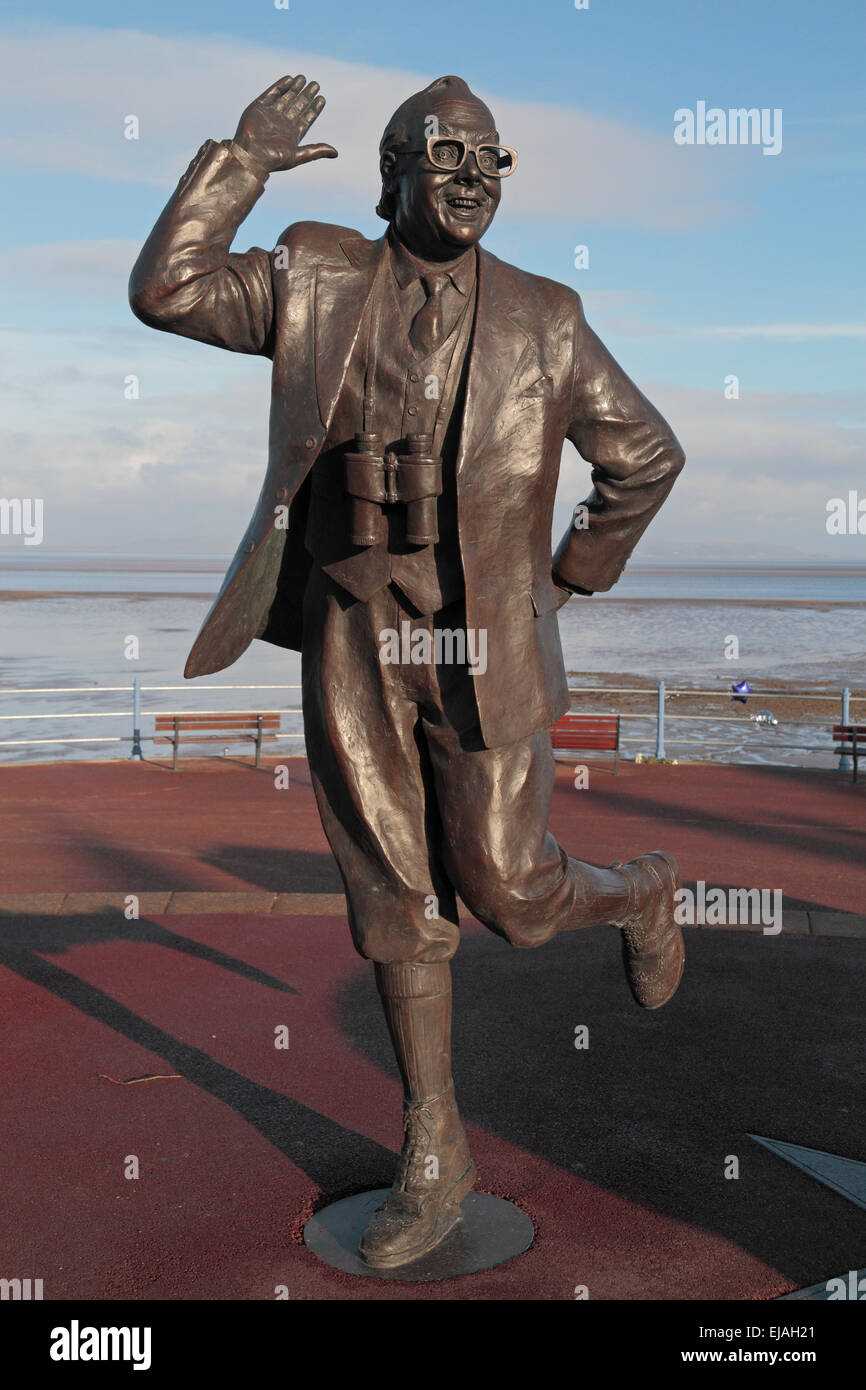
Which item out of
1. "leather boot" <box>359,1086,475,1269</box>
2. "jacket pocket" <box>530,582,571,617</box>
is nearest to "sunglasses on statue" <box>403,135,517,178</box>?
"jacket pocket" <box>530,582,571,617</box>

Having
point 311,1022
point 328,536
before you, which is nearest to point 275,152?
point 328,536

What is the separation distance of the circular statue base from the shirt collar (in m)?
2.37

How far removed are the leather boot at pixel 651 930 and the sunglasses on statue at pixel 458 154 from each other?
Result: 1868 millimetres

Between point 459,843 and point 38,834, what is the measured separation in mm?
6518

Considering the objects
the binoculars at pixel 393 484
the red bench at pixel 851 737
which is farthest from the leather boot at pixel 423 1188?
the red bench at pixel 851 737

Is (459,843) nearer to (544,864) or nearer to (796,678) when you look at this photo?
(544,864)

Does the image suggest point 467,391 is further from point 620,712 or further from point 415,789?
point 620,712

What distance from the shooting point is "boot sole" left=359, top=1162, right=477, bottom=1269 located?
3.21 meters

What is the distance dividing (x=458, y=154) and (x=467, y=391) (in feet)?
1.70

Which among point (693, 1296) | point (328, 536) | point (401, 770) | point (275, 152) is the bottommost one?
point (693, 1296)

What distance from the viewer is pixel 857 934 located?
6.21 metres

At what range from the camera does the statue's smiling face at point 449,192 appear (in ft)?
9.61

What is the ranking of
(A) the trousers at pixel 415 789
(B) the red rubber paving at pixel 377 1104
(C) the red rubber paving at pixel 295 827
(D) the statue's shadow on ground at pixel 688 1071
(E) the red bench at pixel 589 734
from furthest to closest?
(E) the red bench at pixel 589 734
(C) the red rubber paving at pixel 295 827
(D) the statue's shadow on ground at pixel 688 1071
(B) the red rubber paving at pixel 377 1104
(A) the trousers at pixel 415 789

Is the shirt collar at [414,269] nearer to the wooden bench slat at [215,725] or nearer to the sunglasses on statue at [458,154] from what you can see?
the sunglasses on statue at [458,154]
